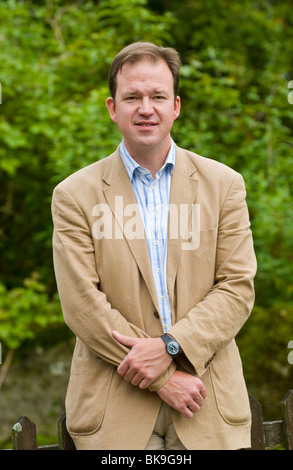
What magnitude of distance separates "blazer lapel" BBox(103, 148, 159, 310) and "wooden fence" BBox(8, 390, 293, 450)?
0.72m

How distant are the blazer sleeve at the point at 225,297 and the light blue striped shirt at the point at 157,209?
112 mm

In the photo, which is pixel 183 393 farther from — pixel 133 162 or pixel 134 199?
pixel 133 162

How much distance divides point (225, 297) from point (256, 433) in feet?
2.69

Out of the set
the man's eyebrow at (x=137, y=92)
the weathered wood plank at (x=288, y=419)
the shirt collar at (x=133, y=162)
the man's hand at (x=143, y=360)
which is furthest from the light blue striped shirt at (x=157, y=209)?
the weathered wood plank at (x=288, y=419)

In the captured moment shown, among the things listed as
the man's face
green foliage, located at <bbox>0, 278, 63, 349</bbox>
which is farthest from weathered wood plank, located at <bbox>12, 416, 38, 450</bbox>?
green foliage, located at <bbox>0, 278, 63, 349</bbox>

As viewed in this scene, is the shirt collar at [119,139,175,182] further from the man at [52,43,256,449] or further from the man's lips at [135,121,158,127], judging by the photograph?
the man's lips at [135,121,158,127]

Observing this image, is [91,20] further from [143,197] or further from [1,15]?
[143,197]

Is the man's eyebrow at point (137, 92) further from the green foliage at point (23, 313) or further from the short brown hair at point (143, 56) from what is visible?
the green foliage at point (23, 313)

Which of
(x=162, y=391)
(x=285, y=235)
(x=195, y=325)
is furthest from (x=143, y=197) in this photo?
(x=285, y=235)

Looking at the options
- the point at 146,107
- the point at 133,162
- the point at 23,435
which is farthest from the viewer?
the point at 23,435

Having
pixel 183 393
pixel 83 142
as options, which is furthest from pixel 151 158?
pixel 83 142

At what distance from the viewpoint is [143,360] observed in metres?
2.29

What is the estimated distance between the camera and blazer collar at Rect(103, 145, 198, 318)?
93.4 inches

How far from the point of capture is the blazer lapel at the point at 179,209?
2.39m
